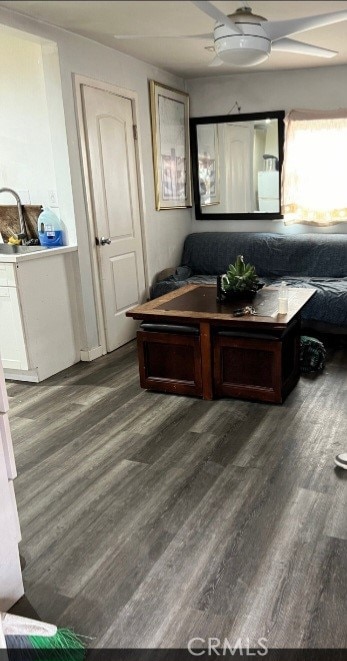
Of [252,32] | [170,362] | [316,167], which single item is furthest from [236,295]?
[316,167]

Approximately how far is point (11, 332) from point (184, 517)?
194 centimetres

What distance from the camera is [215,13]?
1.00 meters

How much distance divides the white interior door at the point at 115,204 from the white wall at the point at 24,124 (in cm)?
30

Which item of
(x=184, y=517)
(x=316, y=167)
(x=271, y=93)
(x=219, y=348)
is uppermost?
(x=271, y=93)

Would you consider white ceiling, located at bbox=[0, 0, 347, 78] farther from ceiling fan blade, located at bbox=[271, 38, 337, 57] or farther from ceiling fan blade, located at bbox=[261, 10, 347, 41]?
ceiling fan blade, located at bbox=[271, 38, 337, 57]

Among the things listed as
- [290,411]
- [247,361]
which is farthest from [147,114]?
[290,411]

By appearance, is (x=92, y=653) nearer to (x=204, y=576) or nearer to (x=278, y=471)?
(x=204, y=576)

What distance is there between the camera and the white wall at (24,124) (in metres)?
3.53

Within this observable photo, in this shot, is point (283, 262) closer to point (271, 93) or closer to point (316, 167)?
point (316, 167)

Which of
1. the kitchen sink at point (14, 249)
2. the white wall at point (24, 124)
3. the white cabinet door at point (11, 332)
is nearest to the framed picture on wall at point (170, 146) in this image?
the white wall at point (24, 124)

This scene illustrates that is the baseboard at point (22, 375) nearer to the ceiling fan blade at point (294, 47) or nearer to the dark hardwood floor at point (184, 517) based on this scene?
the dark hardwood floor at point (184, 517)

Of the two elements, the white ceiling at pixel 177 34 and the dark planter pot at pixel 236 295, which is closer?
the white ceiling at pixel 177 34

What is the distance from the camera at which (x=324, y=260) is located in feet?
15.0

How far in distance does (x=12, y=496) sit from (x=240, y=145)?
4.27 m
